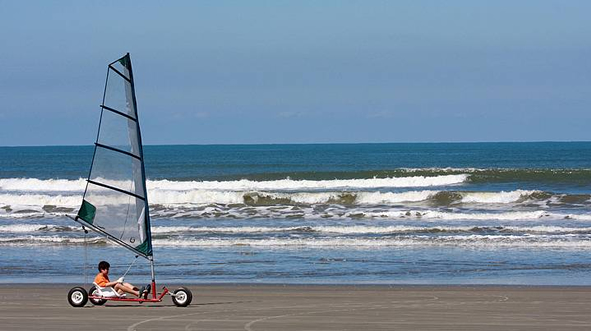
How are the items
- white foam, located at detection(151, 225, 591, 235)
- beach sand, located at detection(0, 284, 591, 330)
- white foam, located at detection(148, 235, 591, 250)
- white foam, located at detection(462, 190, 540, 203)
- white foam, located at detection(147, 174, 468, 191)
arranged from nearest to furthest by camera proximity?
beach sand, located at detection(0, 284, 591, 330) → white foam, located at detection(148, 235, 591, 250) → white foam, located at detection(151, 225, 591, 235) → white foam, located at detection(462, 190, 540, 203) → white foam, located at detection(147, 174, 468, 191)

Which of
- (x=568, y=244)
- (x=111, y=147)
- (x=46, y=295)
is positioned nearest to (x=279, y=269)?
(x=46, y=295)

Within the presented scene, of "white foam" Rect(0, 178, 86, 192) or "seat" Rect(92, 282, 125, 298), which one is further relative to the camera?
→ "white foam" Rect(0, 178, 86, 192)

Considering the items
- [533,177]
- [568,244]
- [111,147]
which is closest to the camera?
[111,147]

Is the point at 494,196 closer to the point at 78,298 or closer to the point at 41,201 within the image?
the point at 41,201

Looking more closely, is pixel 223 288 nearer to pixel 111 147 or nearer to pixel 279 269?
pixel 279 269

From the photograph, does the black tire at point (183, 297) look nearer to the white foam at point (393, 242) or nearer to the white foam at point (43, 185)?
the white foam at point (393, 242)

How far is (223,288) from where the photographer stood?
15797 mm

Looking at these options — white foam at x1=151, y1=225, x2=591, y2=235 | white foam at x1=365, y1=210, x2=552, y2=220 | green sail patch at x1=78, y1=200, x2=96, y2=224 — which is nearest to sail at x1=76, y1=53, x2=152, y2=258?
green sail patch at x1=78, y1=200, x2=96, y2=224

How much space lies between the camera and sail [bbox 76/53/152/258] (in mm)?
12711

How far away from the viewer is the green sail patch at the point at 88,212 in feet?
42.5

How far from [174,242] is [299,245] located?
3199 mm

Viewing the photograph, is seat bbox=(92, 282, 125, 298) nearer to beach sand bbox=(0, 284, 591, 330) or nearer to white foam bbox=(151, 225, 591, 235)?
beach sand bbox=(0, 284, 591, 330)

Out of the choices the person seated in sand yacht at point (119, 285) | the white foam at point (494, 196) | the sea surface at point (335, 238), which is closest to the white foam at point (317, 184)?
the sea surface at point (335, 238)

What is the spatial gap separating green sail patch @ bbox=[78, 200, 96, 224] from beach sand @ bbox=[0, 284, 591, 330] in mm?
1280
